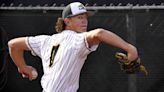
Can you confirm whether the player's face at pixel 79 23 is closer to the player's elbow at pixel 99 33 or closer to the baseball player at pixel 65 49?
the baseball player at pixel 65 49

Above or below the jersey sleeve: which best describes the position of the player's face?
above

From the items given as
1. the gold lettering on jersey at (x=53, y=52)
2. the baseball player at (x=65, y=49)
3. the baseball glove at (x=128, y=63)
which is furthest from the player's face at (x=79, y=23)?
the baseball glove at (x=128, y=63)

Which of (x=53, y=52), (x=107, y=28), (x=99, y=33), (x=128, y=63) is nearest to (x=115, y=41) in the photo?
(x=99, y=33)

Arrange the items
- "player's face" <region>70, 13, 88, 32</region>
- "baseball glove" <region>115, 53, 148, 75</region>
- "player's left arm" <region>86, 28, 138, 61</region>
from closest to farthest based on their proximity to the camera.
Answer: "player's left arm" <region>86, 28, 138, 61</region>, "baseball glove" <region>115, 53, 148, 75</region>, "player's face" <region>70, 13, 88, 32</region>

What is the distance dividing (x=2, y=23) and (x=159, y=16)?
74.6 inches

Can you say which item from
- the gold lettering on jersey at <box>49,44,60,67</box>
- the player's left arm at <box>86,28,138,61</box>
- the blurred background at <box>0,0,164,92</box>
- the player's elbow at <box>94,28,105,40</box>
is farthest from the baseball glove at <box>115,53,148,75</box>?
the blurred background at <box>0,0,164,92</box>

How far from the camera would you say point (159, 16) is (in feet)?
19.2

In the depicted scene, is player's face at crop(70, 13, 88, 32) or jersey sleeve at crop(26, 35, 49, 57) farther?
jersey sleeve at crop(26, 35, 49, 57)

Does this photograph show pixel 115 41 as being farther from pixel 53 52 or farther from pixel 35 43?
pixel 35 43

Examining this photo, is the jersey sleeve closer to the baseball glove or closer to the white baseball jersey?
the white baseball jersey

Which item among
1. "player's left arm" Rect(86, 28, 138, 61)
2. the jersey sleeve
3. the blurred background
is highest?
"player's left arm" Rect(86, 28, 138, 61)

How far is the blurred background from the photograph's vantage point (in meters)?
5.82

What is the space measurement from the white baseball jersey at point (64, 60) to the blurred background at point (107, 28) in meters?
2.12

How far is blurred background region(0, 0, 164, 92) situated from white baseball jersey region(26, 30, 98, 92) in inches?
83.3
